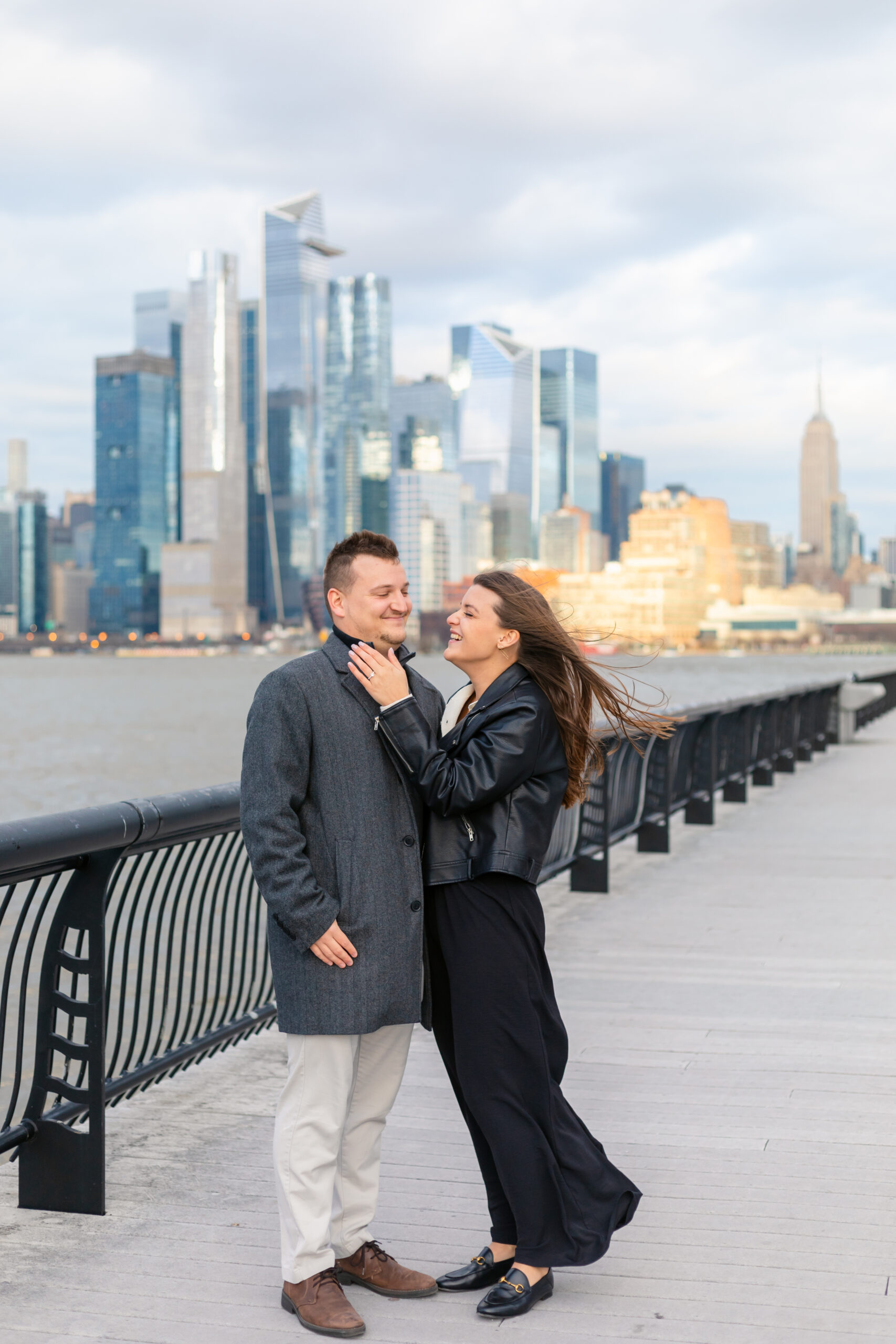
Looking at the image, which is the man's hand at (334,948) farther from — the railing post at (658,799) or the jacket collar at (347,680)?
the railing post at (658,799)

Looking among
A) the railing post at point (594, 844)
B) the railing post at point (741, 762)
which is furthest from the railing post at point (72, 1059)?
the railing post at point (741, 762)

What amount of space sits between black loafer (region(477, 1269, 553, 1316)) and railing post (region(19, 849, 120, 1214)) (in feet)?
3.97

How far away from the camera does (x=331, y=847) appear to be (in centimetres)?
345

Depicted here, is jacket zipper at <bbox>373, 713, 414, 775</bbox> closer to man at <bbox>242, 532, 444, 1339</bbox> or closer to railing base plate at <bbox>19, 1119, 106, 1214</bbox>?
man at <bbox>242, 532, 444, 1339</bbox>

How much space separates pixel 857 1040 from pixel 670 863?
5391 millimetres

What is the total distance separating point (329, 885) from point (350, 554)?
2.54 feet

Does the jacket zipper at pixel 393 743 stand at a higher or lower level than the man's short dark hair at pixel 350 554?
lower

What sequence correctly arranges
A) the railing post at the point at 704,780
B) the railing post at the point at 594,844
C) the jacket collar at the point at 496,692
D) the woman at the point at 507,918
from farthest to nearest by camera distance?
the railing post at the point at 704,780 < the railing post at the point at 594,844 < the jacket collar at the point at 496,692 < the woman at the point at 507,918

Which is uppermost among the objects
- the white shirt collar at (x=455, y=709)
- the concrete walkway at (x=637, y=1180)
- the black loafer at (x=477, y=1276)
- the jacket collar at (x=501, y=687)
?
the jacket collar at (x=501, y=687)

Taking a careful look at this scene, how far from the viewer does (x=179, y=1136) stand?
493cm

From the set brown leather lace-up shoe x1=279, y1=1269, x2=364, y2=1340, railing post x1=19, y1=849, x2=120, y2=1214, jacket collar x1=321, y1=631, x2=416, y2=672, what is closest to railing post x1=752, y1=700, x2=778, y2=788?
railing post x1=19, y1=849, x2=120, y2=1214

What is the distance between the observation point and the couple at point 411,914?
342cm

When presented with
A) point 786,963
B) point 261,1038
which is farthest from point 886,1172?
point 786,963

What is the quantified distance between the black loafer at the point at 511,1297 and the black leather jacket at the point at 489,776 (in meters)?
0.95
